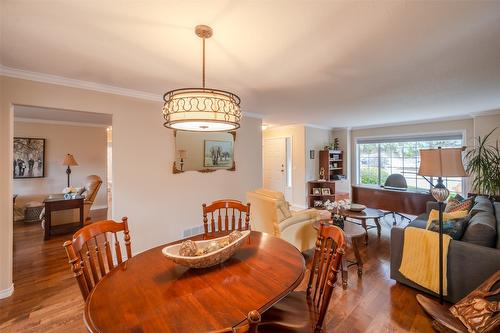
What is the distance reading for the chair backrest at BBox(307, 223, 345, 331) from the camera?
1133 millimetres

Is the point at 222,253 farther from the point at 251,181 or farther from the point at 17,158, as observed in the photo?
the point at 17,158

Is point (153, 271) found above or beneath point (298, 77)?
beneath

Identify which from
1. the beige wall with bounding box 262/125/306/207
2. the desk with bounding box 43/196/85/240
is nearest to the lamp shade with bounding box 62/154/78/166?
the desk with bounding box 43/196/85/240

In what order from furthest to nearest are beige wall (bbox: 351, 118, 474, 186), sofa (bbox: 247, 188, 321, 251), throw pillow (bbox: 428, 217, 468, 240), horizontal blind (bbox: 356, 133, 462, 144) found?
horizontal blind (bbox: 356, 133, 462, 144), beige wall (bbox: 351, 118, 474, 186), sofa (bbox: 247, 188, 321, 251), throw pillow (bbox: 428, 217, 468, 240)

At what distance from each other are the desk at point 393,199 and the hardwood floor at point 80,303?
7.07ft

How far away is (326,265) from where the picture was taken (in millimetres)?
1286

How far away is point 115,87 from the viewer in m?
2.77

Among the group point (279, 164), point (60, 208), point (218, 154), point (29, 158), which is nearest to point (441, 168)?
point (218, 154)

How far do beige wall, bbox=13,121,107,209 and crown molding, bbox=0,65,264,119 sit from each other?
3.88 metres

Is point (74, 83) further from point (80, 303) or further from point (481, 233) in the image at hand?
point (481, 233)

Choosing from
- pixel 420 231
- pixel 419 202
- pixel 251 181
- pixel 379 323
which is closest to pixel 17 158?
pixel 251 181

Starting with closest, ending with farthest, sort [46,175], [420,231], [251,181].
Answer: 1. [420,231]
2. [251,181]
3. [46,175]

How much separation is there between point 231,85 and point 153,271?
2274 mm

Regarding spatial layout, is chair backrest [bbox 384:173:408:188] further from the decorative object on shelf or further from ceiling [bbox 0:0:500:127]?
ceiling [bbox 0:0:500:127]
